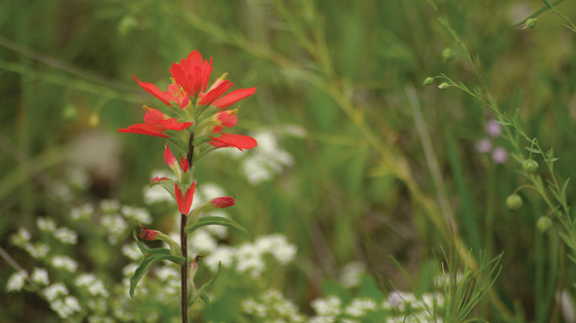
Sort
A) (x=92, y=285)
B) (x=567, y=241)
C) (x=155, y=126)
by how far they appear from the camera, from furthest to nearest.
Answer: (x=92, y=285)
(x=567, y=241)
(x=155, y=126)

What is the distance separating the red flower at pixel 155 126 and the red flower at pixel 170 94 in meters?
0.02

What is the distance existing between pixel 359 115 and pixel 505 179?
361 mm

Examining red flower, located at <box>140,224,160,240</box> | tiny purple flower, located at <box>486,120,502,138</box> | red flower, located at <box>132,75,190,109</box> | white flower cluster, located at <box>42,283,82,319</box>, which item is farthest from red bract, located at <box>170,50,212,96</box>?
tiny purple flower, located at <box>486,120,502,138</box>

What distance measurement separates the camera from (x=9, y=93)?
65.2 inches

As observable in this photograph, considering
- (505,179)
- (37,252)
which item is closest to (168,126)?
(37,252)

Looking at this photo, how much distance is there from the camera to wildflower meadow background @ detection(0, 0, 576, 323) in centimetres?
88

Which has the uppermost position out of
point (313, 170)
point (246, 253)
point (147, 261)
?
point (313, 170)

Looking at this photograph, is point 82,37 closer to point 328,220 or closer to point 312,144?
point 312,144

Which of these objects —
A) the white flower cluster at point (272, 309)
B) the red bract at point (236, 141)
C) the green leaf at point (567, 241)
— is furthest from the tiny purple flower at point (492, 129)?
the red bract at point (236, 141)

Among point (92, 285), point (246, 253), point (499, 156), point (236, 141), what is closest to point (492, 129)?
point (499, 156)

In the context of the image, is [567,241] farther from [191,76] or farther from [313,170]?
[313,170]

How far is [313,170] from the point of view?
1646 millimetres

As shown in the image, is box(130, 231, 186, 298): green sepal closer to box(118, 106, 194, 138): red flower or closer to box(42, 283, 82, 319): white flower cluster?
box(118, 106, 194, 138): red flower

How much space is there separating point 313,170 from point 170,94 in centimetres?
114
